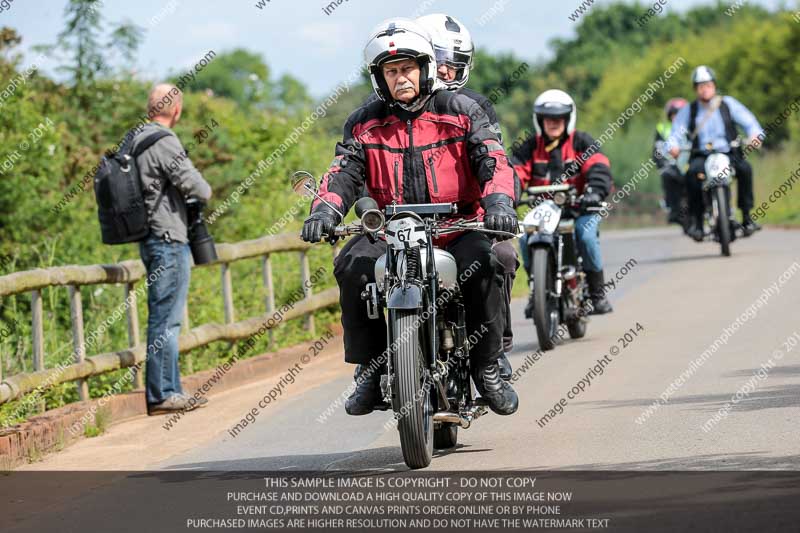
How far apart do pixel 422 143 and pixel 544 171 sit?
5403mm

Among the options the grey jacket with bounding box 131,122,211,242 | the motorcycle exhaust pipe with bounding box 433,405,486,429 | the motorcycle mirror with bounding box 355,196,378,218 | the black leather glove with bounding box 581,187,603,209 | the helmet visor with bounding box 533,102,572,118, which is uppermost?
the helmet visor with bounding box 533,102,572,118

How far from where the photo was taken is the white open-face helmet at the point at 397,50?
835 cm

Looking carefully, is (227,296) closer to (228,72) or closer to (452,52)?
(452,52)

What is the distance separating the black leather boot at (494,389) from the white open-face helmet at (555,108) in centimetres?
514

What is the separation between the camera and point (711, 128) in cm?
2069

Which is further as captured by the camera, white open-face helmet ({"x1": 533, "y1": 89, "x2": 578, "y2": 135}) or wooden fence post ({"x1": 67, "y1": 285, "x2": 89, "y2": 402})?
white open-face helmet ({"x1": 533, "y1": 89, "x2": 578, "y2": 135})

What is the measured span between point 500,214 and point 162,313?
179 inches

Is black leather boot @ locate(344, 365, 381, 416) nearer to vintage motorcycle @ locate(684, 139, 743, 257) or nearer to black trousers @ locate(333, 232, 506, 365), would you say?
black trousers @ locate(333, 232, 506, 365)

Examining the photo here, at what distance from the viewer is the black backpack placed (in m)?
11.7

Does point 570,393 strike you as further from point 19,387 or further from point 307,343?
point 307,343

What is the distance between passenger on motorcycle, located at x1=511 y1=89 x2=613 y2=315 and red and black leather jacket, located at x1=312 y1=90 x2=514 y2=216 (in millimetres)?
5022

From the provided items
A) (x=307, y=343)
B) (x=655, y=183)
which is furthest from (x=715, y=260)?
(x=655, y=183)

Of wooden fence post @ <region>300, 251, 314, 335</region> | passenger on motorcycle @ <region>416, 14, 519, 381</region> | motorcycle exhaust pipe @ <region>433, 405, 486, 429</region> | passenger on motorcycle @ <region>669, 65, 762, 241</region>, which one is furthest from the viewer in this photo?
passenger on motorcycle @ <region>669, 65, 762, 241</region>

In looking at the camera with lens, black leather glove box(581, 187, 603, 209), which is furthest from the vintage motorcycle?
the camera with lens
